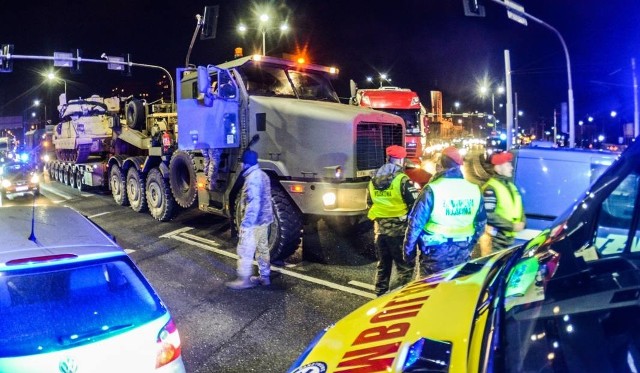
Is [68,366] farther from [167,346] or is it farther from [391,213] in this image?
[391,213]

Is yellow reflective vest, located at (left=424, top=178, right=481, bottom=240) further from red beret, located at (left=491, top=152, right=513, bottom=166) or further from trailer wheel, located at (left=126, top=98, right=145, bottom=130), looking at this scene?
trailer wheel, located at (left=126, top=98, right=145, bottom=130)

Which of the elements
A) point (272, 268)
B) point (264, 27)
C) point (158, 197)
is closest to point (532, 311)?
point (272, 268)

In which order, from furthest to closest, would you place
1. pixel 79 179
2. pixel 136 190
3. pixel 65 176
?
pixel 65 176
pixel 79 179
pixel 136 190

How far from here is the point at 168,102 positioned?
13453 millimetres

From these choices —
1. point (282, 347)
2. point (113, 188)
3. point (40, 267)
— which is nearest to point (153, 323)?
point (40, 267)

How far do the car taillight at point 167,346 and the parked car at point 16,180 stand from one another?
1415 centimetres

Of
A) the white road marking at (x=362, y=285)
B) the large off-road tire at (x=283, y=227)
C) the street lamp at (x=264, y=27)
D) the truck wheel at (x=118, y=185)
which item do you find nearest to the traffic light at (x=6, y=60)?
the truck wheel at (x=118, y=185)

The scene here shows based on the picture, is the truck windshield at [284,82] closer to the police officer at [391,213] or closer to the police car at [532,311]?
the police officer at [391,213]

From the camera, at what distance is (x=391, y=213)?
19.0ft

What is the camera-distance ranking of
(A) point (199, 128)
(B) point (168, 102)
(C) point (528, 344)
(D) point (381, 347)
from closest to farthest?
(C) point (528, 344) → (D) point (381, 347) → (A) point (199, 128) → (B) point (168, 102)

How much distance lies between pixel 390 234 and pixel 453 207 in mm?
1324

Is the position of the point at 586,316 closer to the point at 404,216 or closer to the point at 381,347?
the point at 381,347

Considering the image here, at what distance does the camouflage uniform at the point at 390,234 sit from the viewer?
5.78 m

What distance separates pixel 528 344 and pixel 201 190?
8.13 metres
